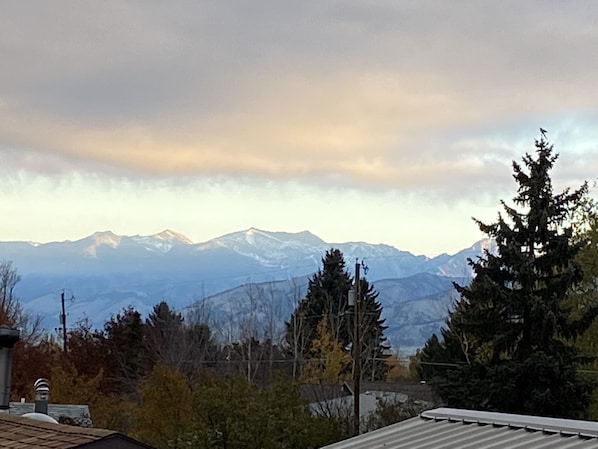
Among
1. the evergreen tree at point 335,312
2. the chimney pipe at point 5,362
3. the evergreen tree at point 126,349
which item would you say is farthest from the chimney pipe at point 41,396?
the evergreen tree at point 335,312

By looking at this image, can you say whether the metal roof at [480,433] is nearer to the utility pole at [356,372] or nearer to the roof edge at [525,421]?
the roof edge at [525,421]

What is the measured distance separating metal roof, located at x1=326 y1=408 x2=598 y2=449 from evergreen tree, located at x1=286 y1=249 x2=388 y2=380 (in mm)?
44495

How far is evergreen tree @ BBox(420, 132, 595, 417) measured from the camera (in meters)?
23.4

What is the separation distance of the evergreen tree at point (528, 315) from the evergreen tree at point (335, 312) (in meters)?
29.7

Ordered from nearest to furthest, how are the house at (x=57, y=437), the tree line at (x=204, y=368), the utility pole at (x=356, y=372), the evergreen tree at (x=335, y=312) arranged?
the house at (x=57, y=437)
the tree line at (x=204, y=368)
the utility pole at (x=356, y=372)
the evergreen tree at (x=335, y=312)

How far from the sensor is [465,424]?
31.3 feet

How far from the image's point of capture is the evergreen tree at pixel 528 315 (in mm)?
23375

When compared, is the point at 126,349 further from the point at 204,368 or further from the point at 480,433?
the point at 480,433

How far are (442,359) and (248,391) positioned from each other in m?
25.0

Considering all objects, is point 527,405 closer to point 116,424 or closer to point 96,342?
point 116,424

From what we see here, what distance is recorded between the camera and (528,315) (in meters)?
24.0

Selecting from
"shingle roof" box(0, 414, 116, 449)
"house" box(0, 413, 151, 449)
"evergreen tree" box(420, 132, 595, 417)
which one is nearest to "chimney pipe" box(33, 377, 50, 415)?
"shingle roof" box(0, 414, 116, 449)

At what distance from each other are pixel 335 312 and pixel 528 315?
128 feet

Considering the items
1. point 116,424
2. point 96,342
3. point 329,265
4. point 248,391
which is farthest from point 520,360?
point 329,265
